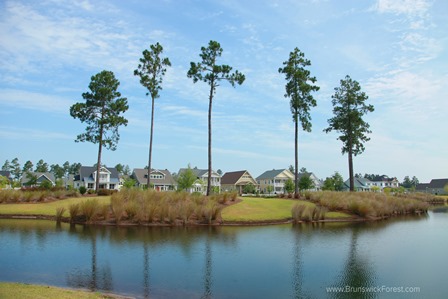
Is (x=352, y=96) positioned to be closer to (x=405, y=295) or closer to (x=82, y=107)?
(x=82, y=107)

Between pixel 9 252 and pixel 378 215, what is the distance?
30.7 m

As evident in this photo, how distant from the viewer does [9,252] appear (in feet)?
49.5

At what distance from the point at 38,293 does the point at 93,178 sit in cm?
8069

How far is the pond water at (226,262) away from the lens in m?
11.0

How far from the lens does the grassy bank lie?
8477 millimetres

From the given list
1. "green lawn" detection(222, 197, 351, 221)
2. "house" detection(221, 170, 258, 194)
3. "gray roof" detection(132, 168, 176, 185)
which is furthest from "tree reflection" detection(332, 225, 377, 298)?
"gray roof" detection(132, 168, 176, 185)

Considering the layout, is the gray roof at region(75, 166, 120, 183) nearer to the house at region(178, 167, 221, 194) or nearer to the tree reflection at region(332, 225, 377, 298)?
the house at region(178, 167, 221, 194)

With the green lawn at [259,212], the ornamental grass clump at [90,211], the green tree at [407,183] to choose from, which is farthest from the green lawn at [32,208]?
the green tree at [407,183]

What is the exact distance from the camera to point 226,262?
559 inches

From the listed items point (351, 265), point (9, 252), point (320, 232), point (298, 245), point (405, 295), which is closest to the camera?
point (405, 295)

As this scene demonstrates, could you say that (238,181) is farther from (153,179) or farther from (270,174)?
(153,179)

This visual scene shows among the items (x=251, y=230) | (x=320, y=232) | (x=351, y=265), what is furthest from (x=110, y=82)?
(x=351, y=265)

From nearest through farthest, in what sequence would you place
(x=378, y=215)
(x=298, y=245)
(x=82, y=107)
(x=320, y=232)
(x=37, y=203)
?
(x=298, y=245), (x=320, y=232), (x=37, y=203), (x=378, y=215), (x=82, y=107)

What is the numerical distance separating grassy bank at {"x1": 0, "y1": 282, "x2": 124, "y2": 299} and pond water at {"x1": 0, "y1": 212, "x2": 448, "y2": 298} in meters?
1.23
